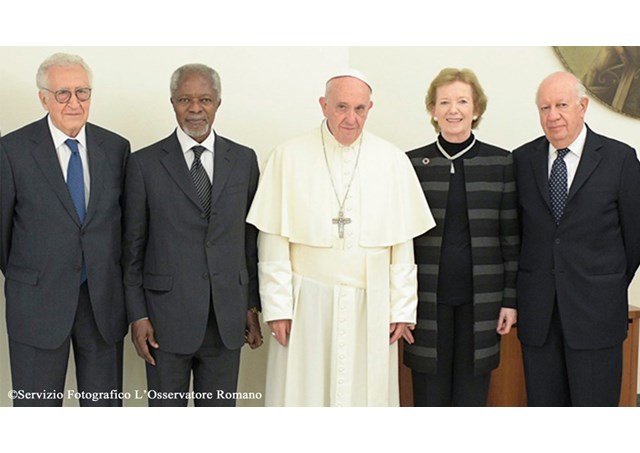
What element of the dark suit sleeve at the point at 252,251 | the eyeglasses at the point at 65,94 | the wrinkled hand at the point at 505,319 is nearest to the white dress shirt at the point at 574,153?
the wrinkled hand at the point at 505,319

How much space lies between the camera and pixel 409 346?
10.6 feet

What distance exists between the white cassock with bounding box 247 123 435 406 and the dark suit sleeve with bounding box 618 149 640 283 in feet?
2.74

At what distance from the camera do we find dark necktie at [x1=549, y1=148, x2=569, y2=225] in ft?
9.95

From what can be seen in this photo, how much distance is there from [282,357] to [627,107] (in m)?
2.49

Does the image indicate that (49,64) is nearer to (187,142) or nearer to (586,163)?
(187,142)

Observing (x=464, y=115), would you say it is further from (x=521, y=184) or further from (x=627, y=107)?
(x=627, y=107)

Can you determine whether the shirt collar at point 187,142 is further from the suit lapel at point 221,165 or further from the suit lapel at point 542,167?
the suit lapel at point 542,167

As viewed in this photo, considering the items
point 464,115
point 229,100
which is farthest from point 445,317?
point 229,100

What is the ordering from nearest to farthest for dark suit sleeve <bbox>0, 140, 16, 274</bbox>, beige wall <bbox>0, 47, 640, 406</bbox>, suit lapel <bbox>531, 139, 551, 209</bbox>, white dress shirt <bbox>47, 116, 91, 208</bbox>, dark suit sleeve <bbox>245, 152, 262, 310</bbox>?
dark suit sleeve <bbox>0, 140, 16, 274</bbox>
white dress shirt <bbox>47, 116, 91, 208</bbox>
suit lapel <bbox>531, 139, 551, 209</bbox>
dark suit sleeve <bbox>245, 152, 262, 310</bbox>
beige wall <bbox>0, 47, 640, 406</bbox>

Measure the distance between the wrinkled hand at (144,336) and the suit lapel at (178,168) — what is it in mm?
567

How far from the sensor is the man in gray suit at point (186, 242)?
9.73ft

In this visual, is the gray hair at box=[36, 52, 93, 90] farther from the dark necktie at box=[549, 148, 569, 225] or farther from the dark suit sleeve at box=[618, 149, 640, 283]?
the dark suit sleeve at box=[618, 149, 640, 283]

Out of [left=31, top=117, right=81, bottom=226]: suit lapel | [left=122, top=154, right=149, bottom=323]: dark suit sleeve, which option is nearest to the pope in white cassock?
[left=122, top=154, right=149, bottom=323]: dark suit sleeve

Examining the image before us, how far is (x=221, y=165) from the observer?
303 centimetres
